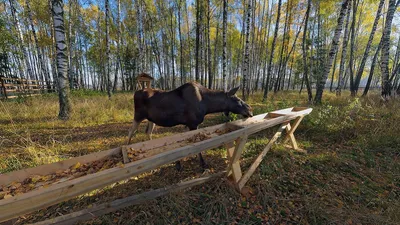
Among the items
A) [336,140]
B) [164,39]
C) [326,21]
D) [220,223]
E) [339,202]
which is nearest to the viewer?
[220,223]

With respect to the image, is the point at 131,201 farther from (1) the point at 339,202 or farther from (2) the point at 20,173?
(1) the point at 339,202

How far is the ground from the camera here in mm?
2352

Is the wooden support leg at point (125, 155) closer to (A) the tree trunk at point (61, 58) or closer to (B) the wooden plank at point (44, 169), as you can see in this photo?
(B) the wooden plank at point (44, 169)

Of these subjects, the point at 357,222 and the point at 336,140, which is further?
the point at 336,140

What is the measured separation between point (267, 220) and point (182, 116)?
2.29 metres

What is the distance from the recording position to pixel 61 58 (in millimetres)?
6242

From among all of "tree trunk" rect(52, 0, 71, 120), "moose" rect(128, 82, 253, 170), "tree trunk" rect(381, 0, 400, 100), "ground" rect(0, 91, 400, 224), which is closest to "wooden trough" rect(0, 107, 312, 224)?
"ground" rect(0, 91, 400, 224)

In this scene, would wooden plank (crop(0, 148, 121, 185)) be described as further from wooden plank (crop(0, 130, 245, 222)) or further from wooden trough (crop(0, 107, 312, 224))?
wooden plank (crop(0, 130, 245, 222))

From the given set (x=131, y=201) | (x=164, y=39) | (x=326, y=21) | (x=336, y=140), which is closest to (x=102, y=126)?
(x=131, y=201)

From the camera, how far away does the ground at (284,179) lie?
2.35m

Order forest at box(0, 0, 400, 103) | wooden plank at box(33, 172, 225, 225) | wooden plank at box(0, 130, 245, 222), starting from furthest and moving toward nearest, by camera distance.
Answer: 1. forest at box(0, 0, 400, 103)
2. wooden plank at box(33, 172, 225, 225)
3. wooden plank at box(0, 130, 245, 222)

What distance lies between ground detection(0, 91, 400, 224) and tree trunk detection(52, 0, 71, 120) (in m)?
1.15

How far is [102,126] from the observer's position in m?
6.19

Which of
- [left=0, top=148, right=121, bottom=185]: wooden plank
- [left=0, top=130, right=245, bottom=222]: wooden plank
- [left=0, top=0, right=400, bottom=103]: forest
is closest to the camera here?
[left=0, top=130, right=245, bottom=222]: wooden plank
